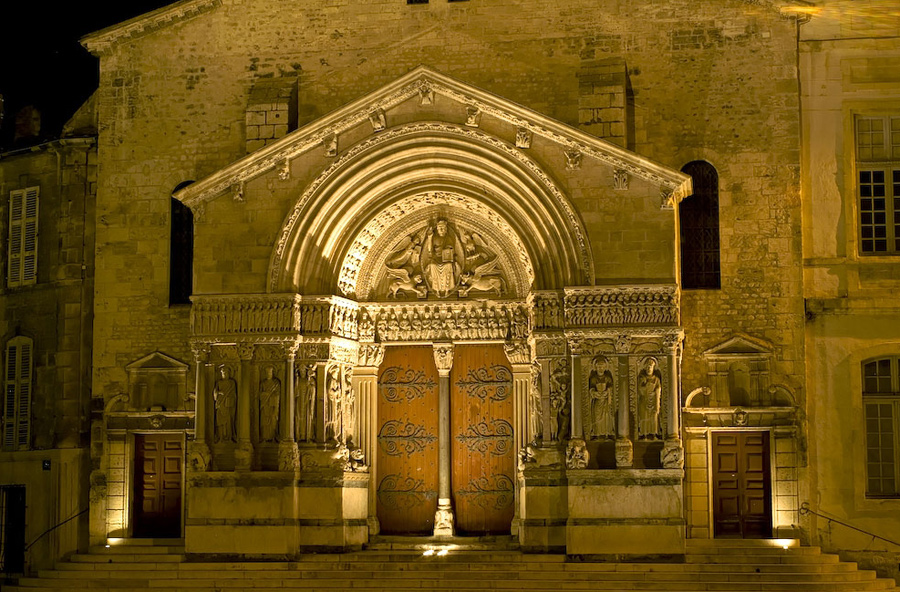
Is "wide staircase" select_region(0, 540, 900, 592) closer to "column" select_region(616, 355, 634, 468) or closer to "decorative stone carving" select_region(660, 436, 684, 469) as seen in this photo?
"decorative stone carving" select_region(660, 436, 684, 469)

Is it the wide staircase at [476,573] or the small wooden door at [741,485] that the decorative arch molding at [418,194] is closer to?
the small wooden door at [741,485]

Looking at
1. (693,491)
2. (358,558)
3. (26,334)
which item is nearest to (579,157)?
(693,491)

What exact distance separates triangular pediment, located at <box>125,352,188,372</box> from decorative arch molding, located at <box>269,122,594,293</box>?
9.84 ft

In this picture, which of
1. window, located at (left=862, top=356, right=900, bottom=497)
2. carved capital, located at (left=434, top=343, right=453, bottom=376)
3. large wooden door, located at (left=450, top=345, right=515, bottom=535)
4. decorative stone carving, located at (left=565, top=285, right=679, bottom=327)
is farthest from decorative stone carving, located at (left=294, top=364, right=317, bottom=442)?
window, located at (left=862, top=356, right=900, bottom=497)

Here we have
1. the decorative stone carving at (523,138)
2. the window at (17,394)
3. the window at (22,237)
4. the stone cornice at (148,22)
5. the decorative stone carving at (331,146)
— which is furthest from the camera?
the window at (22,237)

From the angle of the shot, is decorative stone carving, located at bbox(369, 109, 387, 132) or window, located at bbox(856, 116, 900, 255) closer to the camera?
decorative stone carving, located at bbox(369, 109, 387, 132)

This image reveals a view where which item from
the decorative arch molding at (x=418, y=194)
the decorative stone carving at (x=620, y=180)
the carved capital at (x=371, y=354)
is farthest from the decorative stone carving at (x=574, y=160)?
the carved capital at (x=371, y=354)

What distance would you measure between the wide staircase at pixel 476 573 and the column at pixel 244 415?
61.6 inches

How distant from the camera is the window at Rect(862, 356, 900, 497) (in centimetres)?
2186

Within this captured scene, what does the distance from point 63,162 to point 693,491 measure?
12.7m

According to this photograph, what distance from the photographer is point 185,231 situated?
24.2m

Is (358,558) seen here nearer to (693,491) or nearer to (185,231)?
(693,491)

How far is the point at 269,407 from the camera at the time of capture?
21.5m

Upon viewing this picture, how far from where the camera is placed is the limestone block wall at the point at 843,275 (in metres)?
21.7
